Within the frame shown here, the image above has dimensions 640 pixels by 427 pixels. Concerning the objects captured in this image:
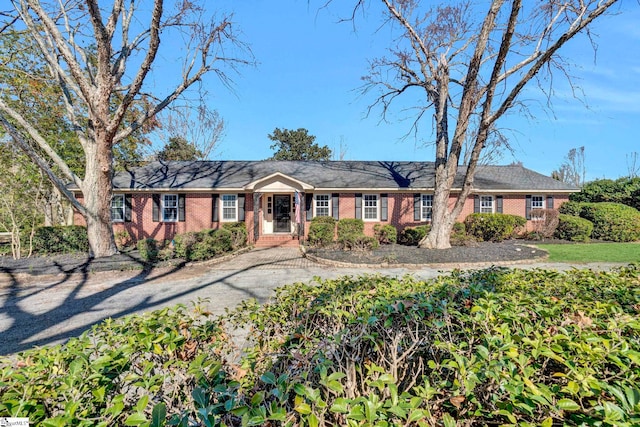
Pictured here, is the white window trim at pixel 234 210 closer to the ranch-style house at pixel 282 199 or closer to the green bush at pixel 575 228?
the ranch-style house at pixel 282 199

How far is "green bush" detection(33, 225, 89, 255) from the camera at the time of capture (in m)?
12.5

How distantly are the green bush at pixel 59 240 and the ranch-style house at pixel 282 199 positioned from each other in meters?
2.70

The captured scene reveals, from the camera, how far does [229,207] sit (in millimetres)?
16500

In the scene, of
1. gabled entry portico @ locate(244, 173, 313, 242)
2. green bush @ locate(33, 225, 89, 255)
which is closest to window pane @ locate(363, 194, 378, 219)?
gabled entry portico @ locate(244, 173, 313, 242)

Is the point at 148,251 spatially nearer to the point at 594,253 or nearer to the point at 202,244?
the point at 202,244

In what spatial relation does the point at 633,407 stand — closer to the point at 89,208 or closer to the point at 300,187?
the point at 89,208

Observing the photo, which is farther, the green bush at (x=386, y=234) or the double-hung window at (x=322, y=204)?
the double-hung window at (x=322, y=204)

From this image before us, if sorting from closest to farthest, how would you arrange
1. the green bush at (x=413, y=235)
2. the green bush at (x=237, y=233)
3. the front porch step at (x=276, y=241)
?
1. the green bush at (x=237, y=233)
2. the green bush at (x=413, y=235)
3. the front porch step at (x=276, y=241)

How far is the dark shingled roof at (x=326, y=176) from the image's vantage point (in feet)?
54.8

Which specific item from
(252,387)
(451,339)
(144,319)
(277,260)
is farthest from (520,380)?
(277,260)

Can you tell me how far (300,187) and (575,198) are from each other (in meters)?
20.7

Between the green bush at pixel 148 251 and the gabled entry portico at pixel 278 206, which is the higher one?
the gabled entry portico at pixel 278 206

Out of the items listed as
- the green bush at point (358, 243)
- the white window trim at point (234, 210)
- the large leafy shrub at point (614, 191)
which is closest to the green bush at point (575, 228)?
the large leafy shrub at point (614, 191)

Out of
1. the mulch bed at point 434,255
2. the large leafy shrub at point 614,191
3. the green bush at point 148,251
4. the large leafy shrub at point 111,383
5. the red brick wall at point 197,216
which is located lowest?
the mulch bed at point 434,255
